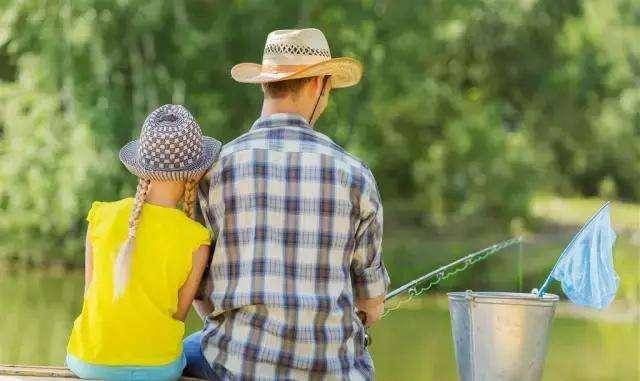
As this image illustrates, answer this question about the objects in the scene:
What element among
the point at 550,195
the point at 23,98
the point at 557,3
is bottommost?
the point at 550,195

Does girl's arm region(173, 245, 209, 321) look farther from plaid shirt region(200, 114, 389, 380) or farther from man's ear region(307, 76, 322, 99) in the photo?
man's ear region(307, 76, 322, 99)

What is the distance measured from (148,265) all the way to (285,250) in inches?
7.9

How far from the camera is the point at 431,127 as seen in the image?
32.1 ft

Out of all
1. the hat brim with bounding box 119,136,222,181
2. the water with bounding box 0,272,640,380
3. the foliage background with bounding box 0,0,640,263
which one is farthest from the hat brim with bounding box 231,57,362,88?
the foliage background with bounding box 0,0,640,263

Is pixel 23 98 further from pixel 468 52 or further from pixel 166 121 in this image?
pixel 166 121

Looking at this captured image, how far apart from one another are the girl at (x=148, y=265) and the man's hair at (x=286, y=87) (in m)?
0.12

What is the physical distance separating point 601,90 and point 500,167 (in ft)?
3.88

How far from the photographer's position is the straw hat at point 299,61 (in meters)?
1.86

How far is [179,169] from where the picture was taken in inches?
71.2

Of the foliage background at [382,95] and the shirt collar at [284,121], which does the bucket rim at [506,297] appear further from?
the foliage background at [382,95]

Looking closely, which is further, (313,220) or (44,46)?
(44,46)

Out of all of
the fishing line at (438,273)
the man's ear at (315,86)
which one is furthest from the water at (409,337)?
the man's ear at (315,86)

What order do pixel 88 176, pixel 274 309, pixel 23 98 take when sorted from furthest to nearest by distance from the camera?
pixel 23 98 → pixel 88 176 → pixel 274 309

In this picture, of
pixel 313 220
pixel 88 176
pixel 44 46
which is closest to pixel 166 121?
pixel 313 220
